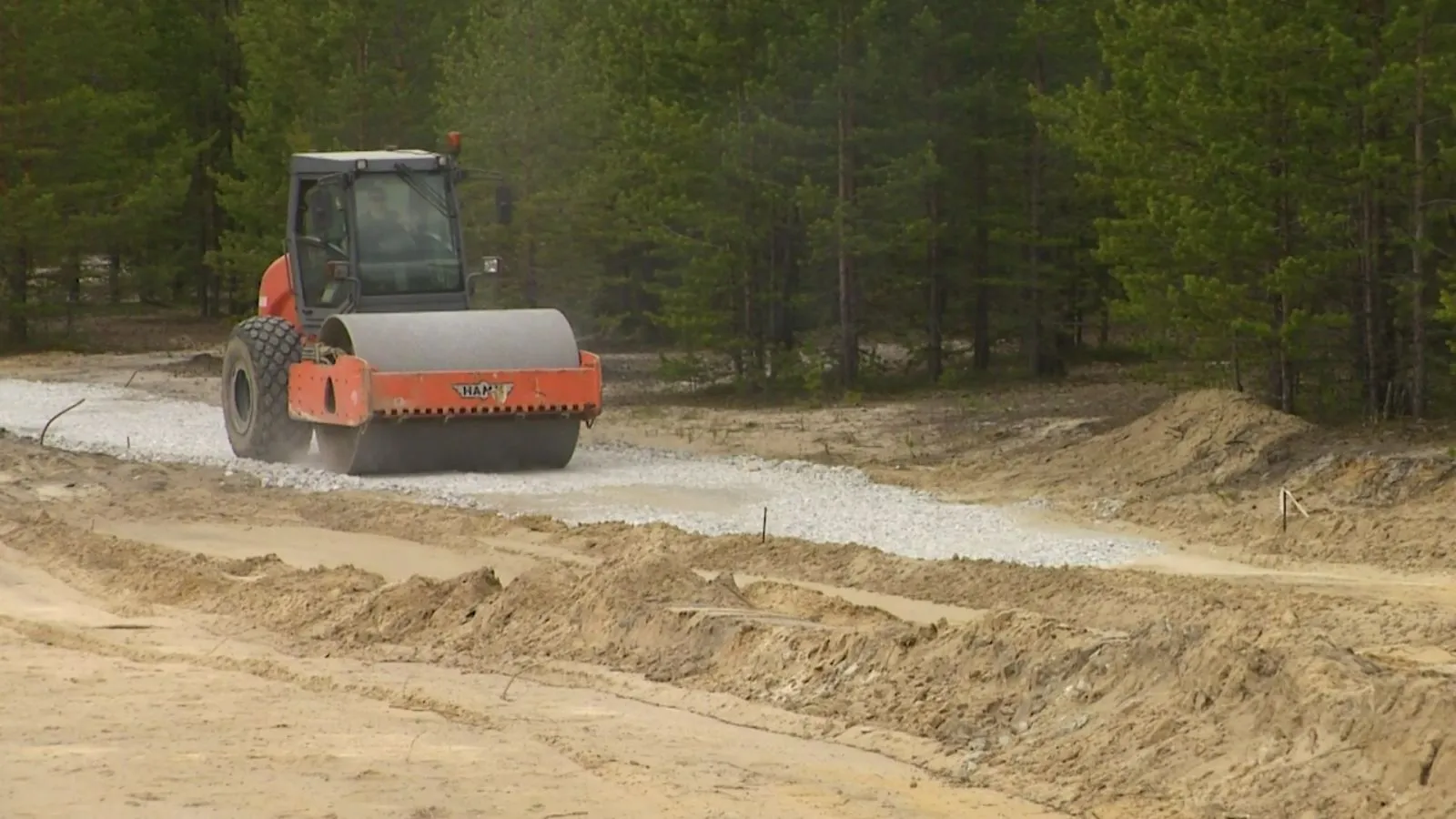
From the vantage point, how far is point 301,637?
10750mm

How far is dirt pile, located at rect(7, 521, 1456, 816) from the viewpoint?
6.97 metres

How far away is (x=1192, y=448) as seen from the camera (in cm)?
1728

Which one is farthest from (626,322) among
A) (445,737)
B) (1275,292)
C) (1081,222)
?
(445,737)

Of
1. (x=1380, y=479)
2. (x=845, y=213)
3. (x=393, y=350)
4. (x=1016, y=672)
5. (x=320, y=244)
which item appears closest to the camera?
(x=1016, y=672)

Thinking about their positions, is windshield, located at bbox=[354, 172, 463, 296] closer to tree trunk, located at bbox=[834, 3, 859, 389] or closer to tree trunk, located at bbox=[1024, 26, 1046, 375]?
tree trunk, located at bbox=[834, 3, 859, 389]

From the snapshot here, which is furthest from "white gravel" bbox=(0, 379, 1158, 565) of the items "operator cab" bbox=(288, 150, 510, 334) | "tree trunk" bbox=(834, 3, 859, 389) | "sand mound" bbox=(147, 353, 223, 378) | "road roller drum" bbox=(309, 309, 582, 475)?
"sand mound" bbox=(147, 353, 223, 378)

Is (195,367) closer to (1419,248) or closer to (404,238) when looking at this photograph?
(404,238)

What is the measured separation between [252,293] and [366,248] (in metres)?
22.6

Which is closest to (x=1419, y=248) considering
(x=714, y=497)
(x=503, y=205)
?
(x=714, y=497)

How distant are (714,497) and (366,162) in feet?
17.2

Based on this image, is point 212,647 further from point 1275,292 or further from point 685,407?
point 685,407

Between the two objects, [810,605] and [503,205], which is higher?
[503,205]

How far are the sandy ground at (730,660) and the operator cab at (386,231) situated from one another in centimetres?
305

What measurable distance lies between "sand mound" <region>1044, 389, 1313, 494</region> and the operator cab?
604 cm
